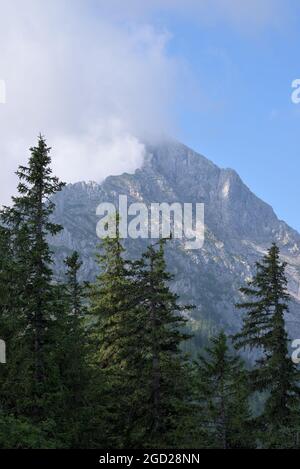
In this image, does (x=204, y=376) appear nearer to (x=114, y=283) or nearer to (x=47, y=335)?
(x=47, y=335)

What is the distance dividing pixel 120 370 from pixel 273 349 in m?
7.80

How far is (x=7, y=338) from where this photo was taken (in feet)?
66.4

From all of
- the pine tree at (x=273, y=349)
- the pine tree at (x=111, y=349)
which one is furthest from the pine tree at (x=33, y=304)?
the pine tree at (x=273, y=349)

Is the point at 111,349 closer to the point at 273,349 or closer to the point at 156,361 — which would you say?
the point at 156,361

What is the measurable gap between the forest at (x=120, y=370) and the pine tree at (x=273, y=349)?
0.21ft

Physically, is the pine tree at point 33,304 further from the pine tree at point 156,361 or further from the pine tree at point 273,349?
the pine tree at point 273,349

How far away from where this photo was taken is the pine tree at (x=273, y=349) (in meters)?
23.9

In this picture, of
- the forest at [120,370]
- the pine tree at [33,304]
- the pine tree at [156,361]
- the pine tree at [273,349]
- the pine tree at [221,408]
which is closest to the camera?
the pine tree at [221,408]

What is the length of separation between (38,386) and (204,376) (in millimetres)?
6262

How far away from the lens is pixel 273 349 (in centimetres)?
2458

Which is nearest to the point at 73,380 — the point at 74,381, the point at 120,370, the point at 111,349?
the point at 74,381

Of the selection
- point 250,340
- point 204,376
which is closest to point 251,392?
point 250,340
